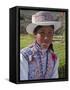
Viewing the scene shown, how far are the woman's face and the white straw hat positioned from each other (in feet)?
0.13

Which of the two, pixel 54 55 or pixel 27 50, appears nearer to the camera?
pixel 27 50

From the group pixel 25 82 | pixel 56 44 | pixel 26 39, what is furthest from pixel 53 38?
pixel 25 82

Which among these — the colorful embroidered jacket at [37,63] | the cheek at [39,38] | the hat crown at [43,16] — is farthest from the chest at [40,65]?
the hat crown at [43,16]

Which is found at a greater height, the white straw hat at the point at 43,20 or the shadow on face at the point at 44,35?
the white straw hat at the point at 43,20

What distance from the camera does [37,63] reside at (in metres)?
2.55

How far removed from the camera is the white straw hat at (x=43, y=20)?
252cm

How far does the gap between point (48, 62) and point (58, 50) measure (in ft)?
0.42

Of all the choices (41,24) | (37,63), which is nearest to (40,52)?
(37,63)

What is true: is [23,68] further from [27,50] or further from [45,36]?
[45,36]

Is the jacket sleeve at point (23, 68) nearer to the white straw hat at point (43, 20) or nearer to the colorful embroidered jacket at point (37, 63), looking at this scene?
the colorful embroidered jacket at point (37, 63)

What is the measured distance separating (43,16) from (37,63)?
14.6 inches

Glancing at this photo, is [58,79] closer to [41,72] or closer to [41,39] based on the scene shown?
[41,72]

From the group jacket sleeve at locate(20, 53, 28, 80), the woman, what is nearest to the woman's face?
the woman

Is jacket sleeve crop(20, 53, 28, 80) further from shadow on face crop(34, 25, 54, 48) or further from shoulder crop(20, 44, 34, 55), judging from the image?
shadow on face crop(34, 25, 54, 48)
